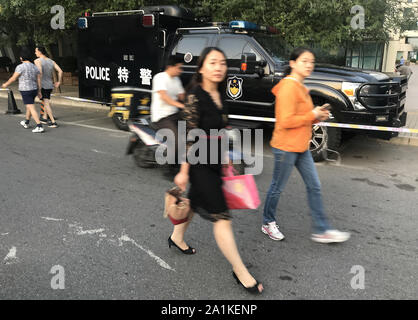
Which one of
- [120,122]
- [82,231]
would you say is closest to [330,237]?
[82,231]

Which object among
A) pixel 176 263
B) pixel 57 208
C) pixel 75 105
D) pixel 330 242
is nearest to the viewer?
pixel 176 263

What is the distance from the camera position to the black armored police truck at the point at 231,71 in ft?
19.8

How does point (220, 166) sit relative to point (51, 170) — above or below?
above

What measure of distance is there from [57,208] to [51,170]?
1.58m

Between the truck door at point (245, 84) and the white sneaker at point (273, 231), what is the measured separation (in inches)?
127

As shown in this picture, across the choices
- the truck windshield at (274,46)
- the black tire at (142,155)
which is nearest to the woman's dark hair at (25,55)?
the black tire at (142,155)

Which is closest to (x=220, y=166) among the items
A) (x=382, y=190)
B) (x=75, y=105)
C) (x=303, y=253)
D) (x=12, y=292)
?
(x=303, y=253)

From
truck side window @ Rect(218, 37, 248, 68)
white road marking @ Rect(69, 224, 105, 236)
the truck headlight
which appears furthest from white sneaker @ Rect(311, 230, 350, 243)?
truck side window @ Rect(218, 37, 248, 68)

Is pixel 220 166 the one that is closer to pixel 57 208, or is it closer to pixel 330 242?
pixel 330 242

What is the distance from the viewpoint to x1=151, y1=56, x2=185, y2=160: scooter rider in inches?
199

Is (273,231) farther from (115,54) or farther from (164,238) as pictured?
(115,54)

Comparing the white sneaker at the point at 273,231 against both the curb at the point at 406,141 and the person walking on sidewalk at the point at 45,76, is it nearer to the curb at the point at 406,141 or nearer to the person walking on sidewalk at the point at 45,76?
the curb at the point at 406,141

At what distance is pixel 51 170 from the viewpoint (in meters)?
5.76

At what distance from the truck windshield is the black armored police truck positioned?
3cm
